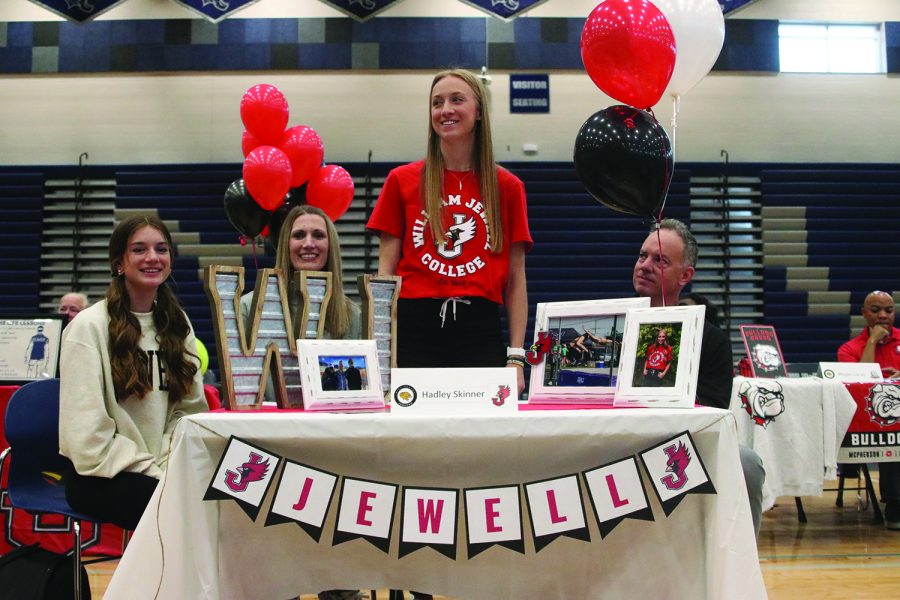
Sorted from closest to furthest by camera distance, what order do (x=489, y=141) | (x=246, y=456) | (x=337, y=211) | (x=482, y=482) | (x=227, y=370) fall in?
(x=246, y=456) → (x=482, y=482) → (x=227, y=370) → (x=489, y=141) → (x=337, y=211)

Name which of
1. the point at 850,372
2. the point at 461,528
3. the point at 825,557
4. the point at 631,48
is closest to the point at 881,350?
the point at 850,372

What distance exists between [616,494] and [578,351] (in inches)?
14.4

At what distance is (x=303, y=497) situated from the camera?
4.64 feet

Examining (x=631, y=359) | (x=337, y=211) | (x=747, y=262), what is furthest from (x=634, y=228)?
(x=631, y=359)

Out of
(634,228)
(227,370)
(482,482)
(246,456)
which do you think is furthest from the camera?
→ (634,228)

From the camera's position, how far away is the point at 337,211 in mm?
5211

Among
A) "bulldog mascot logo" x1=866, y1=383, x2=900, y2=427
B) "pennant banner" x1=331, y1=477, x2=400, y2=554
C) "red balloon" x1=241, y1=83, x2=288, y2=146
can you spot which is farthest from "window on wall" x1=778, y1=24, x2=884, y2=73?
"pennant banner" x1=331, y1=477, x2=400, y2=554

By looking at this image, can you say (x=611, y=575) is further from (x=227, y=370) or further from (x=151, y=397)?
(x=151, y=397)

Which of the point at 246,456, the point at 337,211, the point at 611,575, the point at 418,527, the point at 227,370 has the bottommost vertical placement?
the point at 611,575

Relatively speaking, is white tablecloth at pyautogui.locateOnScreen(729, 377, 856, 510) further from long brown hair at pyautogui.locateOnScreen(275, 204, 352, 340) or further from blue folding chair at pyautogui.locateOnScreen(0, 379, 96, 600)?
blue folding chair at pyautogui.locateOnScreen(0, 379, 96, 600)

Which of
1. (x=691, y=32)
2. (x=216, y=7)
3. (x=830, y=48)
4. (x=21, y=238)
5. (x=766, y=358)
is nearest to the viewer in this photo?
(x=691, y=32)

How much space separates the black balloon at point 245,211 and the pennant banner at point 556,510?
12.4 ft

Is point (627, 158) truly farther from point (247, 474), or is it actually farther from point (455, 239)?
point (247, 474)

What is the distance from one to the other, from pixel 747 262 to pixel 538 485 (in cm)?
684
